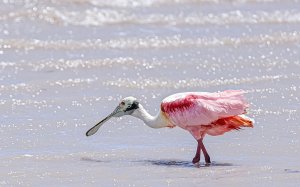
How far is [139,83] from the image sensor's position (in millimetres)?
12562

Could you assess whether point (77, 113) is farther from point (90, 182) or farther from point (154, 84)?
point (90, 182)

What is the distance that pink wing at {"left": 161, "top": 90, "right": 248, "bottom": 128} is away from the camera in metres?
9.64

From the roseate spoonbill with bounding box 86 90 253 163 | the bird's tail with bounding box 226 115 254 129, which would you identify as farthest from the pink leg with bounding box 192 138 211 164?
the bird's tail with bounding box 226 115 254 129

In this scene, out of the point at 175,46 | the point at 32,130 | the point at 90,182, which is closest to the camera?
the point at 90,182

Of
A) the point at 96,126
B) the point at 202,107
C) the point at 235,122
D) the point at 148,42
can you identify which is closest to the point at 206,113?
the point at 202,107

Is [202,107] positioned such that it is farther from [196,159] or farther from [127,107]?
[127,107]

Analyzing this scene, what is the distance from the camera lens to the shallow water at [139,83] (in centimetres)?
911

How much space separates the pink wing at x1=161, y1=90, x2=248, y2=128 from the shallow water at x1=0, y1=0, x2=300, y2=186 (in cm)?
32

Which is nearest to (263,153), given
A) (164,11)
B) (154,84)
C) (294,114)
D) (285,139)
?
(285,139)

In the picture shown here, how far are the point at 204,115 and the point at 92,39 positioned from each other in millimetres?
5694

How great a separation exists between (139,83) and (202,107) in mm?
2906

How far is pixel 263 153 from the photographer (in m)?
9.65

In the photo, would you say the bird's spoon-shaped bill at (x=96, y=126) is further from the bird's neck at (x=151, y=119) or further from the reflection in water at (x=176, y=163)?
the reflection in water at (x=176, y=163)

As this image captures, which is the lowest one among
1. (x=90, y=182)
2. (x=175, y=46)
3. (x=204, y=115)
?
(x=90, y=182)
